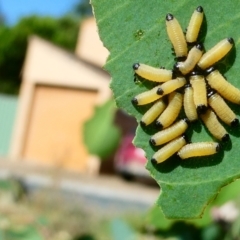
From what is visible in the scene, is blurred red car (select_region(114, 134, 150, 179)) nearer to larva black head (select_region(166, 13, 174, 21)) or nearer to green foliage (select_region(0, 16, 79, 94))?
larva black head (select_region(166, 13, 174, 21))

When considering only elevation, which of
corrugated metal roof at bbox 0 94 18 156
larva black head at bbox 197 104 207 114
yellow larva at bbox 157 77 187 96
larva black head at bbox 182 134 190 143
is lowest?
corrugated metal roof at bbox 0 94 18 156

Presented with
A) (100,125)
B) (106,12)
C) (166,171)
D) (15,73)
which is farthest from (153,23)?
(15,73)

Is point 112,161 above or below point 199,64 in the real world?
below

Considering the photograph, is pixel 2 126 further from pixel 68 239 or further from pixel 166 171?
pixel 166 171

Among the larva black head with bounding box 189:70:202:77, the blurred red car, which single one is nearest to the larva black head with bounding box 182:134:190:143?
the larva black head with bounding box 189:70:202:77

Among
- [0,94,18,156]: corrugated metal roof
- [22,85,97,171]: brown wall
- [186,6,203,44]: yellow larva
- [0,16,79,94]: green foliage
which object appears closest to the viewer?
[186,6,203,44]: yellow larva

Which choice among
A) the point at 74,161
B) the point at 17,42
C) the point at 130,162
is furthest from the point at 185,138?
the point at 17,42
